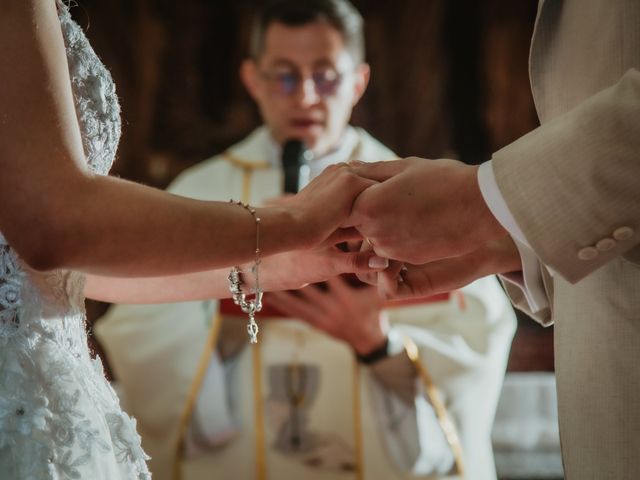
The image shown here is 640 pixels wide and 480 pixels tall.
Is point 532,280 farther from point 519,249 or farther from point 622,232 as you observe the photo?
point 622,232

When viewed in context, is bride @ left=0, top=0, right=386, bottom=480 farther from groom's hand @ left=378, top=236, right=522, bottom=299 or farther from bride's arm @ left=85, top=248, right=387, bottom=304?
groom's hand @ left=378, top=236, right=522, bottom=299

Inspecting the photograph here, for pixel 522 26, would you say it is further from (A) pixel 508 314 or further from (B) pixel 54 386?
(B) pixel 54 386

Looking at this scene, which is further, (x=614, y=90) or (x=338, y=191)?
(x=338, y=191)

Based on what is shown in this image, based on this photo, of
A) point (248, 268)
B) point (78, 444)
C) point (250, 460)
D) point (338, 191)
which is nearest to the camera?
point (78, 444)

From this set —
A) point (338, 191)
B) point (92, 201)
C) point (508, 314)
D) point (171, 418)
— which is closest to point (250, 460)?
point (171, 418)

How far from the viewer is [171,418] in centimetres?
369

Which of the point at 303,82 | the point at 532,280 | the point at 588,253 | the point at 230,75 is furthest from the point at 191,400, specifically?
the point at 230,75

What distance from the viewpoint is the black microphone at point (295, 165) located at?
139 inches

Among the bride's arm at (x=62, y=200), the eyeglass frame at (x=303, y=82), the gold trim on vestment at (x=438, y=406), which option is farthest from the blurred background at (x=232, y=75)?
the bride's arm at (x=62, y=200)

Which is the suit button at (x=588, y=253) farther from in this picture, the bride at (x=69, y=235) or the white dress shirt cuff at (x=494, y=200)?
the bride at (x=69, y=235)

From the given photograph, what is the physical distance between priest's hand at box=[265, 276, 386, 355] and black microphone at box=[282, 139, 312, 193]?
39cm

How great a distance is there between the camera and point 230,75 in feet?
22.5

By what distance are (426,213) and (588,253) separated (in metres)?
0.40

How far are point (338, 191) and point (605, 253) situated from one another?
622 mm
